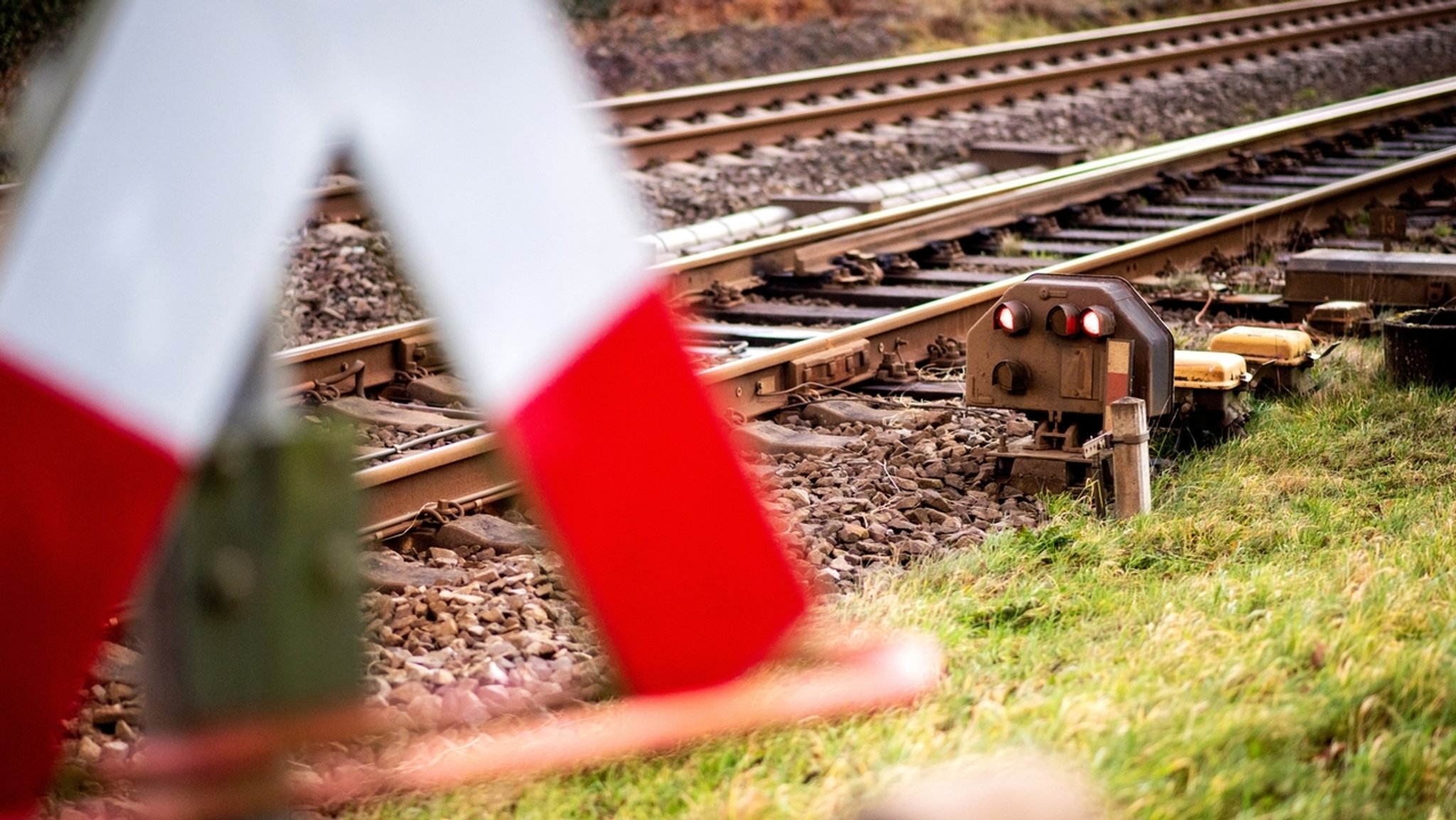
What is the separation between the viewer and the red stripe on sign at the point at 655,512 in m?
1.59

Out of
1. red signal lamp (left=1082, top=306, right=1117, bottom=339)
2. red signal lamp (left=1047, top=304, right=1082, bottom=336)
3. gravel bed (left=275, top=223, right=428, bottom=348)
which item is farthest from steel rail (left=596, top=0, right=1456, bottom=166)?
red signal lamp (left=1082, top=306, right=1117, bottom=339)

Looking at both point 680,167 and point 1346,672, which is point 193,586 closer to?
point 1346,672

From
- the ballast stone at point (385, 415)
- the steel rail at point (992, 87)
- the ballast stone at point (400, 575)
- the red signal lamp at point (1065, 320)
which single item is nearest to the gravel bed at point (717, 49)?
the steel rail at point (992, 87)

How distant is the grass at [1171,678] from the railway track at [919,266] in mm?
863

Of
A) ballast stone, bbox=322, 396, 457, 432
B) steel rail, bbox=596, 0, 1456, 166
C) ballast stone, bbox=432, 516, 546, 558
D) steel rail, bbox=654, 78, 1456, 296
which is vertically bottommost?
ballast stone, bbox=432, 516, 546, 558

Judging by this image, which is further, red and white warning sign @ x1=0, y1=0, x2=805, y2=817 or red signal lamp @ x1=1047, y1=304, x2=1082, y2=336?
red signal lamp @ x1=1047, y1=304, x2=1082, y2=336

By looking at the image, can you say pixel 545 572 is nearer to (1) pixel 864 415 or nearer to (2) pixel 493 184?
(1) pixel 864 415

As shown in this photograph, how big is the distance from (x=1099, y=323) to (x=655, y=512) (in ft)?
12.3

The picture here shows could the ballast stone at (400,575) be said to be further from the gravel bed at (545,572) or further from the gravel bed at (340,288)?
the gravel bed at (340,288)

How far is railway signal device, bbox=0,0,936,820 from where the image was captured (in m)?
1.47

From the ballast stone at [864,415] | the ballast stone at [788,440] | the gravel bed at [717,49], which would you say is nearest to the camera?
the ballast stone at [788,440]

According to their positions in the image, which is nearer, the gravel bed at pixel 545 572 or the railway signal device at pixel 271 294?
the railway signal device at pixel 271 294

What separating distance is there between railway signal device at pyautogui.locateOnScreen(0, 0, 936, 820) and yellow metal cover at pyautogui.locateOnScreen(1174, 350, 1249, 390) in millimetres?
4431

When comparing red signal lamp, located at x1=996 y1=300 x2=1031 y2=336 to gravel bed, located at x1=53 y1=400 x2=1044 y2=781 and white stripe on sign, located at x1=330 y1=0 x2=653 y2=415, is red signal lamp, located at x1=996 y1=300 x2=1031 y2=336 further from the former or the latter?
white stripe on sign, located at x1=330 y1=0 x2=653 y2=415
